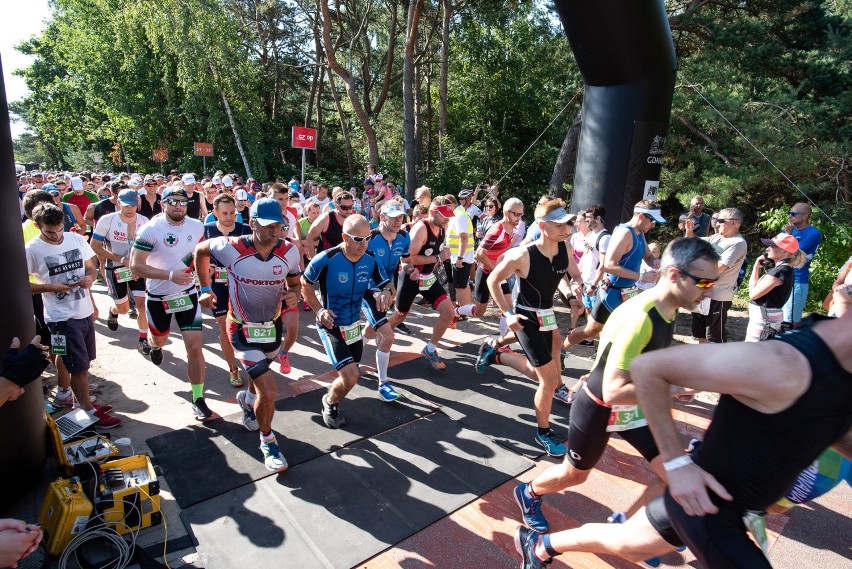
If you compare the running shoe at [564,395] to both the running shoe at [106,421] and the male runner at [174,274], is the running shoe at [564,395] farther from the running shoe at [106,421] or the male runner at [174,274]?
the running shoe at [106,421]

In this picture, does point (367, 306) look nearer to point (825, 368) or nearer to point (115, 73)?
point (825, 368)

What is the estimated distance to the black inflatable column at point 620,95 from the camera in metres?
6.15

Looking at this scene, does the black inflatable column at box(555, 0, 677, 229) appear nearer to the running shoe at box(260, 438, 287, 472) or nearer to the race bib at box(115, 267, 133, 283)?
the running shoe at box(260, 438, 287, 472)

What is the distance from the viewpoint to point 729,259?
20.1ft

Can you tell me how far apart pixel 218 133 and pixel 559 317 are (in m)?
21.7

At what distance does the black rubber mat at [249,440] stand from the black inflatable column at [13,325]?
2.87ft

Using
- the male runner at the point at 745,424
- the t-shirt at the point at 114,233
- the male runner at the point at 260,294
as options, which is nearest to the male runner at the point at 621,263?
the male runner at the point at 260,294

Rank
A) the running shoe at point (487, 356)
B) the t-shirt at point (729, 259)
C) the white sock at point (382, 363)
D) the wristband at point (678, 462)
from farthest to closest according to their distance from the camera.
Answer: the t-shirt at point (729, 259)
the running shoe at point (487, 356)
the white sock at point (382, 363)
the wristband at point (678, 462)

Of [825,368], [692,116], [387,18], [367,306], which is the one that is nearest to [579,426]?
[825,368]

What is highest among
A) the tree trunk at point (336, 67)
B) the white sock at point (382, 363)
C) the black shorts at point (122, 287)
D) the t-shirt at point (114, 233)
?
the tree trunk at point (336, 67)

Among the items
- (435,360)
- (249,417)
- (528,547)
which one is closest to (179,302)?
(249,417)

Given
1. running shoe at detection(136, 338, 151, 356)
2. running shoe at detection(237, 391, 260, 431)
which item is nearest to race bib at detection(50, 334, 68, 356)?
running shoe at detection(237, 391, 260, 431)

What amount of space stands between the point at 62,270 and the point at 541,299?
13.5 feet

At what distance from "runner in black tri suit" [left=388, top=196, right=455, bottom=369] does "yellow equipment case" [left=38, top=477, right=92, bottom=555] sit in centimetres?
381
